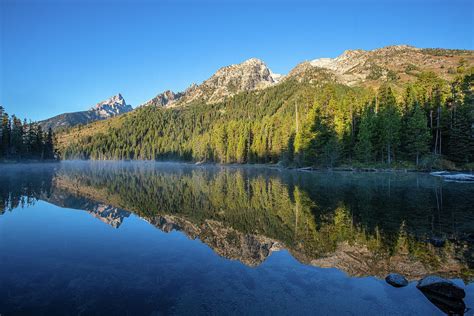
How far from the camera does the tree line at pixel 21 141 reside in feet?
374

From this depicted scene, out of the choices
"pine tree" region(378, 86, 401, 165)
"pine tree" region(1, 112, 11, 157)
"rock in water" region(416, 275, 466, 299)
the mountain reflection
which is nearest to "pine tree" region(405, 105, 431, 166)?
"pine tree" region(378, 86, 401, 165)

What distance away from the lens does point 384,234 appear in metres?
17.4

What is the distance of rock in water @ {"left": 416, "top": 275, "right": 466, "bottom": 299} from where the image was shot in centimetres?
1006

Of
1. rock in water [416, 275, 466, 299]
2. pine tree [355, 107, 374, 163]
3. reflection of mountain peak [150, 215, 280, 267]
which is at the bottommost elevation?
reflection of mountain peak [150, 215, 280, 267]

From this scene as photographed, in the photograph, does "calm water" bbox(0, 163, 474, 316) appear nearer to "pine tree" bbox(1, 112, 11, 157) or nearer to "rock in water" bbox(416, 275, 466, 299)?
"rock in water" bbox(416, 275, 466, 299)

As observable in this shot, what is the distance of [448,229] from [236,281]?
1488cm

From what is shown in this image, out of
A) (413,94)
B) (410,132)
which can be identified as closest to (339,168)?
(410,132)

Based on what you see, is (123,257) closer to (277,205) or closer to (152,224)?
(152,224)

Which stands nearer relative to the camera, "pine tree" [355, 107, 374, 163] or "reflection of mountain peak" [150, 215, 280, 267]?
"reflection of mountain peak" [150, 215, 280, 267]

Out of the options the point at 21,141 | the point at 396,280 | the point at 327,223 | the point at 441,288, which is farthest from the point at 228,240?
the point at 21,141

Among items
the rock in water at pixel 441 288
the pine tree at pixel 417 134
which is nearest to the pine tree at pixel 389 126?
the pine tree at pixel 417 134

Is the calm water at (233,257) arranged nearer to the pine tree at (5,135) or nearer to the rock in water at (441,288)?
the rock in water at (441,288)

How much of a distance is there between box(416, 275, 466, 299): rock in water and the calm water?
0.40 meters

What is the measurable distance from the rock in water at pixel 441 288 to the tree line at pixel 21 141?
5533 inches
